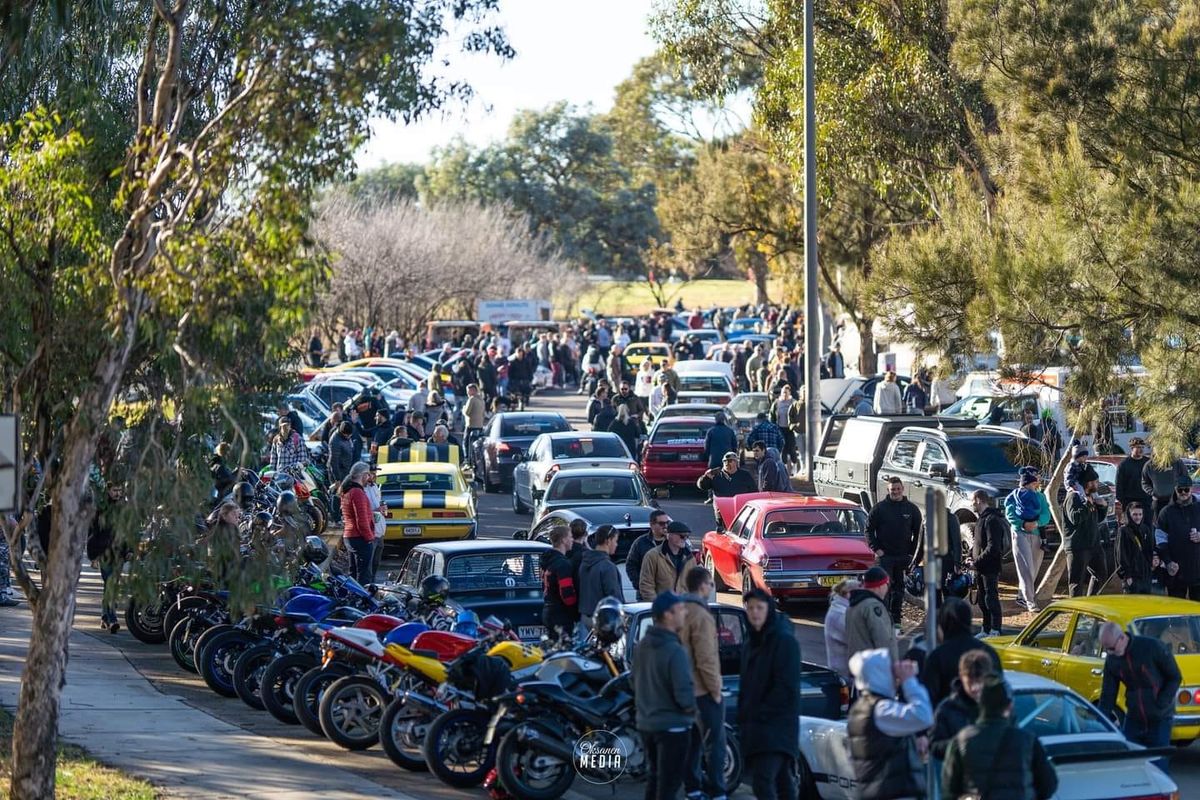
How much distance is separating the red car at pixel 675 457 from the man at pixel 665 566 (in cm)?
1363

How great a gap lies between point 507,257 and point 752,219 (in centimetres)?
3104

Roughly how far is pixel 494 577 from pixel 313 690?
9.94 ft

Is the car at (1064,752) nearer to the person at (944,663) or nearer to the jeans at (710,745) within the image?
the person at (944,663)

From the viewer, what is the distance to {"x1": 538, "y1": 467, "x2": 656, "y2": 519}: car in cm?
2252

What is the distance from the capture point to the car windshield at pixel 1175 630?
42.3 feet

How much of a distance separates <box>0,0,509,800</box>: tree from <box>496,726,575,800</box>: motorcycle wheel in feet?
9.07

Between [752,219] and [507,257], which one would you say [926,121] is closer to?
[752,219]

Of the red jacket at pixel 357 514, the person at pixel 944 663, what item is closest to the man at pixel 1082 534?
the red jacket at pixel 357 514

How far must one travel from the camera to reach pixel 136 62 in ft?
50.0

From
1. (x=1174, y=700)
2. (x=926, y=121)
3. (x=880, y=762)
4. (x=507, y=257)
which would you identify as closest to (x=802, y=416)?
(x=926, y=121)

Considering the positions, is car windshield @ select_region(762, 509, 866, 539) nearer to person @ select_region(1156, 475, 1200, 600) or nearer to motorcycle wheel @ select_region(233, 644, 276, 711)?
person @ select_region(1156, 475, 1200, 600)

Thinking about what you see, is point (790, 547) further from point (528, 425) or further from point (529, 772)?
point (528, 425)

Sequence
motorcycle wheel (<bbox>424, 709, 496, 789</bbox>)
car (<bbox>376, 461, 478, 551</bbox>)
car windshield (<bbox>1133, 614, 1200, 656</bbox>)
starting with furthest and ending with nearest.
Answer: car (<bbox>376, 461, 478, 551</bbox>), car windshield (<bbox>1133, 614, 1200, 656</bbox>), motorcycle wheel (<bbox>424, 709, 496, 789</bbox>)

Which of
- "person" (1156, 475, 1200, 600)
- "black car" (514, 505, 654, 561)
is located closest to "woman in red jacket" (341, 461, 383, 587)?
"black car" (514, 505, 654, 561)
